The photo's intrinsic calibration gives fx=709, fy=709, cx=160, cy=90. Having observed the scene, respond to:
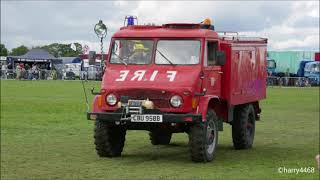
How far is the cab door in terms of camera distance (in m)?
13.9

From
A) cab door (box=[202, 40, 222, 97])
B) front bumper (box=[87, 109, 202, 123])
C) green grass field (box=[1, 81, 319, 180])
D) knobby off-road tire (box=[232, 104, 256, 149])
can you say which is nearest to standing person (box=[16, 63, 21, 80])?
green grass field (box=[1, 81, 319, 180])

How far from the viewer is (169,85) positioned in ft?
43.4

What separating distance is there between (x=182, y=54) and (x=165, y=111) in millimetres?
1397

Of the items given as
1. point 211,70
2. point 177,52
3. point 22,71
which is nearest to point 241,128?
point 211,70

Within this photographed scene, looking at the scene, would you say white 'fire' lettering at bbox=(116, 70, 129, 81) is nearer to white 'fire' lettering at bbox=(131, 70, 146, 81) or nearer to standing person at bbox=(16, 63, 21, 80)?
white 'fire' lettering at bbox=(131, 70, 146, 81)

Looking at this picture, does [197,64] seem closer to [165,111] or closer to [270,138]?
[165,111]

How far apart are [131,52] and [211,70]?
1643 millimetres

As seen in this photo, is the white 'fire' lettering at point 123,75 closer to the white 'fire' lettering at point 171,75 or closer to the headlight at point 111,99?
the headlight at point 111,99

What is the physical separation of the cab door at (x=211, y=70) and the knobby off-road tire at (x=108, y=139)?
1.96m

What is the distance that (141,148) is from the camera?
1633cm

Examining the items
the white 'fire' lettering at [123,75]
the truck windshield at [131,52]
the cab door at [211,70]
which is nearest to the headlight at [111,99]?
the white 'fire' lettering at [123,75]

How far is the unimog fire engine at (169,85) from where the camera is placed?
13164 mm

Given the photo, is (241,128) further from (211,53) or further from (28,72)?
(28,72)

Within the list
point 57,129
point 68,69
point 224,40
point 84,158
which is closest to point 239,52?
point 224,40
